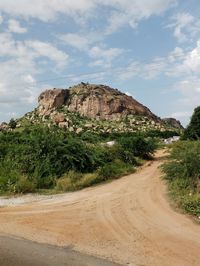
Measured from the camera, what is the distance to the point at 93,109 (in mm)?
92000

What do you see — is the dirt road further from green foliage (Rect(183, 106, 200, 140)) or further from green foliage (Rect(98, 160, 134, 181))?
green foliage (Rect(183, 106, 200, 140))

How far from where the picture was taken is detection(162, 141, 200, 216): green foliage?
11.4m

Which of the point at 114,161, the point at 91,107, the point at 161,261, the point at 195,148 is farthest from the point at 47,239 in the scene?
the point at 91,107

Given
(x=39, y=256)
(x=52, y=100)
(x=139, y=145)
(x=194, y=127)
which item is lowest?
(x=39, y=256)

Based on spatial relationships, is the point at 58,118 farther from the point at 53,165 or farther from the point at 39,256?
the point at 39,256

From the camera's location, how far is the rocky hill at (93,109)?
87.4 meters

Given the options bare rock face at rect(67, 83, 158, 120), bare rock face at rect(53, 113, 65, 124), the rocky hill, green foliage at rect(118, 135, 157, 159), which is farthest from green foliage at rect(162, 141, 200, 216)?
bare rock face at rect(67, 83, 158, 120)

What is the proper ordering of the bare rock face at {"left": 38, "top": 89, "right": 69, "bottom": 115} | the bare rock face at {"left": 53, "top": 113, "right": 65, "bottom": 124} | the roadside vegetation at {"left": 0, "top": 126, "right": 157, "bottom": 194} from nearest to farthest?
the roadside vegetation at {"left": 0, "top": 126, "right": 157, "bottom": 194}, the bare rock face at {"left": 53, "top": 113, "right": 65, "bottom": 124}, the bare rock face at {"left": 38, "top": 89, "right": 69, "bottom": 115}

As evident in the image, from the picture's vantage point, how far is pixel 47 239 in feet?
30.0

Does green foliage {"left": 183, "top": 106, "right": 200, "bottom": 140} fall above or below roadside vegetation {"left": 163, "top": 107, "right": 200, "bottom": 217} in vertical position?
above

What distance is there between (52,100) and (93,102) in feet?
33.0

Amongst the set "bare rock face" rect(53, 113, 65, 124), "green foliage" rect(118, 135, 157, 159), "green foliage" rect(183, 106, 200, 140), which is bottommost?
→ "green foliage" rect(118, 135, 157, 159)

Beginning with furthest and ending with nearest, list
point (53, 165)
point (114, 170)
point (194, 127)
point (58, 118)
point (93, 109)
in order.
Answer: point (93, 109)
point (58, 118)
point (194, 127)
point (114, 170)
point (53, 165)

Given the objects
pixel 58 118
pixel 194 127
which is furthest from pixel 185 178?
pixel 58 118
